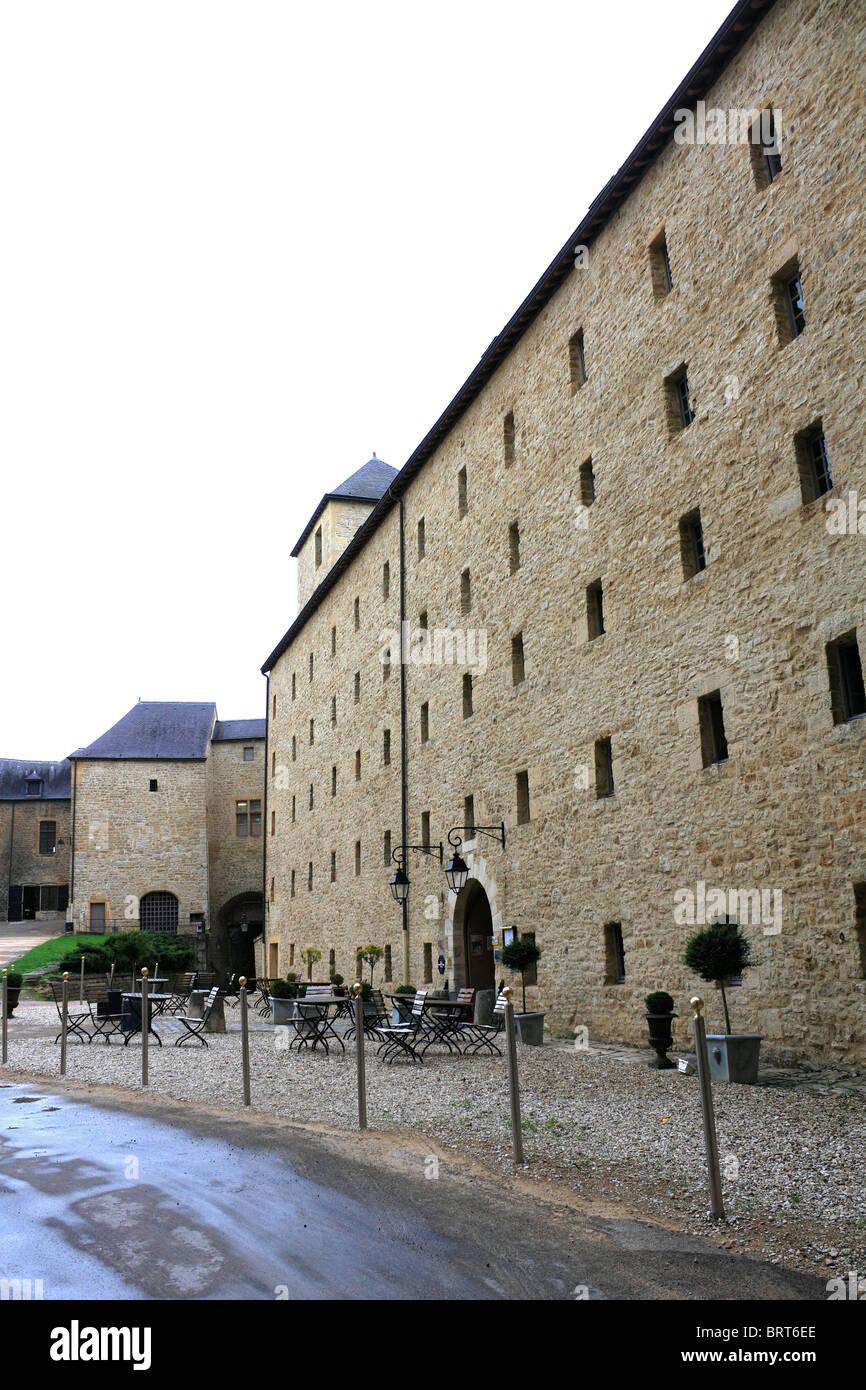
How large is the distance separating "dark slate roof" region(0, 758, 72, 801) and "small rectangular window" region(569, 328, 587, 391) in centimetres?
4327

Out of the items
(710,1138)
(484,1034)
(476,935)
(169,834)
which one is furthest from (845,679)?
(169,834)

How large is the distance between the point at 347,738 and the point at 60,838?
2967cm

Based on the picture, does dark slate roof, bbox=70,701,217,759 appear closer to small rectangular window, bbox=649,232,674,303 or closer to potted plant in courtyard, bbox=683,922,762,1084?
small rectangular window, bbox=649,232,674,303

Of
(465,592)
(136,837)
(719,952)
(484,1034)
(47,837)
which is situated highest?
(465,592)

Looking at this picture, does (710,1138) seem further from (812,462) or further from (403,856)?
(403,856)

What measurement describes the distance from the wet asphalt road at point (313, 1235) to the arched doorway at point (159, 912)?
38.5m

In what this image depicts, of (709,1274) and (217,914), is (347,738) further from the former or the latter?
(709,1274)

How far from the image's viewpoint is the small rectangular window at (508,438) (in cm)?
1889

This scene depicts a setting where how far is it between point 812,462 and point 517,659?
7977mm

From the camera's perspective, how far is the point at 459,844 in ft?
63.9

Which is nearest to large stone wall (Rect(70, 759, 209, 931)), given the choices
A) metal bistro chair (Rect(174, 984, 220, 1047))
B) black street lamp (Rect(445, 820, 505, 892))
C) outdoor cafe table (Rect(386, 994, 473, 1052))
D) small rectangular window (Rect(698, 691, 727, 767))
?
metal bistro chair (Rect(174, 984, 220, 1047))

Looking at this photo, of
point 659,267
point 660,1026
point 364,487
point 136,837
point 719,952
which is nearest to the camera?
point 719,952

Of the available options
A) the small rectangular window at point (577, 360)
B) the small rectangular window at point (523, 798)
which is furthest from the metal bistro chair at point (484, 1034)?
the small rectangular window at point (577, 360)
